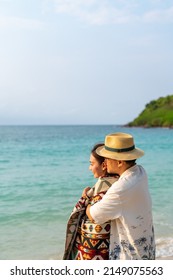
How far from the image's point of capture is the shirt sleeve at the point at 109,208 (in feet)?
8.52

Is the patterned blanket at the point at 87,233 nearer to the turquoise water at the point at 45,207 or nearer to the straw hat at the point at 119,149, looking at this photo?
the straw hat at the point at 119,149

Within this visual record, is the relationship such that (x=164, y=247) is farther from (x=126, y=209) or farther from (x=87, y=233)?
(x=126, y=209)

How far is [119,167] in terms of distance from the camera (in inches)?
108

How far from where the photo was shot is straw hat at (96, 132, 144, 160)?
272 cm

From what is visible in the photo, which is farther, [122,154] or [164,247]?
[164,247]

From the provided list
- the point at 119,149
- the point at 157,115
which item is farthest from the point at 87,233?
the point at 157,115

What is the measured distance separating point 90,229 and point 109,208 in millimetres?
248

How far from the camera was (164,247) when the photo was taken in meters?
6.41

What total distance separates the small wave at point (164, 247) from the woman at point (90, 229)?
3410mm

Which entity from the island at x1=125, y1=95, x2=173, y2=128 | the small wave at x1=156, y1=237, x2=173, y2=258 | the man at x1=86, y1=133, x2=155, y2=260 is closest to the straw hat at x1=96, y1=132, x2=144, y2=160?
the man at x1=86, y1=133, x2=155, y2=260

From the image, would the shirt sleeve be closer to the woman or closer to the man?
the man

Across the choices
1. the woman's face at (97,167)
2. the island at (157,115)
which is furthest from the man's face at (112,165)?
the island at (157,115)

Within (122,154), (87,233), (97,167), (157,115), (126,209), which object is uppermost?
(157,115)
